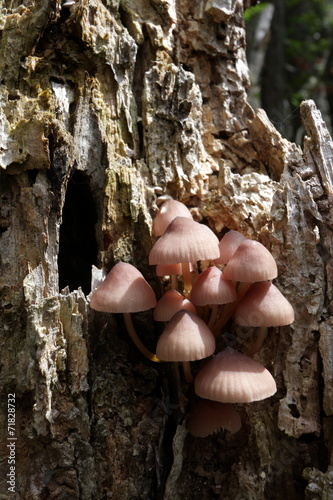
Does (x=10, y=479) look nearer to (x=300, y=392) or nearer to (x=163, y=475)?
(x=163, y=475)

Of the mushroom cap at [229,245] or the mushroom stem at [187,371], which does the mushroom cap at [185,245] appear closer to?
the mushroom cap at [229,245]

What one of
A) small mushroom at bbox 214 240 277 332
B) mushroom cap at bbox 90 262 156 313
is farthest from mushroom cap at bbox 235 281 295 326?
mushroom cap at bbox 90 262 156 313

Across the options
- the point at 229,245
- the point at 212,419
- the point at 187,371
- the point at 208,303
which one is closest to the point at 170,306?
the point at 208,303

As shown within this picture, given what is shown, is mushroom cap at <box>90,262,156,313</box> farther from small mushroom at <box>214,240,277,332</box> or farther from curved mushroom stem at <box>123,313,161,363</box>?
small mushroom at <box>214,240,277,332</box>

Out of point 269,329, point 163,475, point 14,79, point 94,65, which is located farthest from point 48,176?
point 163,475

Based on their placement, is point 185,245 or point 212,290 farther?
point 212,290

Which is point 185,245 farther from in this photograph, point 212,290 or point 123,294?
point 123,294

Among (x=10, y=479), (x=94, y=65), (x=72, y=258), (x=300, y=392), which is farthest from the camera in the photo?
(x=72, y=258)

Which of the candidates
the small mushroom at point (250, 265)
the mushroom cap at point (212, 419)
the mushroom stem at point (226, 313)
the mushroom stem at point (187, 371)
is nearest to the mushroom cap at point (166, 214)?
the small mushroom at point (250, 265)
